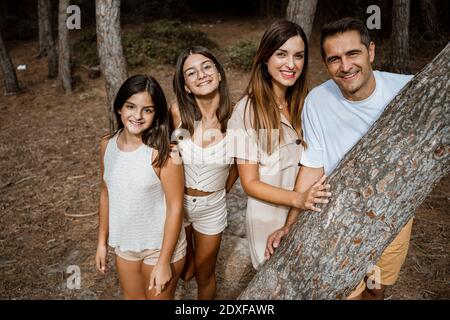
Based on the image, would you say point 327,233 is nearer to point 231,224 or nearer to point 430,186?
point 430,186

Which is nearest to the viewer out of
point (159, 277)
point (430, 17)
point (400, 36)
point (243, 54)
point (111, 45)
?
point (159, 277)

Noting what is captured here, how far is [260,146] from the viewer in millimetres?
2066

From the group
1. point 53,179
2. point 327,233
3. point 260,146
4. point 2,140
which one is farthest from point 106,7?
point 327,233

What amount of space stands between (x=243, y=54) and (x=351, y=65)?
7186 millimetres

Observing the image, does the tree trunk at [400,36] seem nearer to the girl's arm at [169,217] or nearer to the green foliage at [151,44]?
the green foliage at [151,44]

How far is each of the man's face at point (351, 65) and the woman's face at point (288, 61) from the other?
0.59 feet

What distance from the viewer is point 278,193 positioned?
1958mm

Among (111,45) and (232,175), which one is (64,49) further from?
(232,175)

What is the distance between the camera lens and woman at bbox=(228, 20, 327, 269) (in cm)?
206

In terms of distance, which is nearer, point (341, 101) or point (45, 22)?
point (341, 101)

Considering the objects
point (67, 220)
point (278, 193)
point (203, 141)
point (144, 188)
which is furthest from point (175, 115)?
point (67, 220)

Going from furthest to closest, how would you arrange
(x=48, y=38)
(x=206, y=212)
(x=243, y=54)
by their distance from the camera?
(x=48, y=38) < (x=243, y=54) < (x=206, y=212)

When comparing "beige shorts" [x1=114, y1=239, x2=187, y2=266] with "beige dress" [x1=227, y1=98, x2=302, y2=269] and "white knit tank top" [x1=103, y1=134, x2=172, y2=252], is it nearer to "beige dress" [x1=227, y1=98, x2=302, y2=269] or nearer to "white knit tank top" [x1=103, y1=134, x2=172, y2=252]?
"white knit tank top" [x1=103, y1=134, x2=172, y2=252]

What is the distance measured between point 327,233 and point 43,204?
3.98 m
